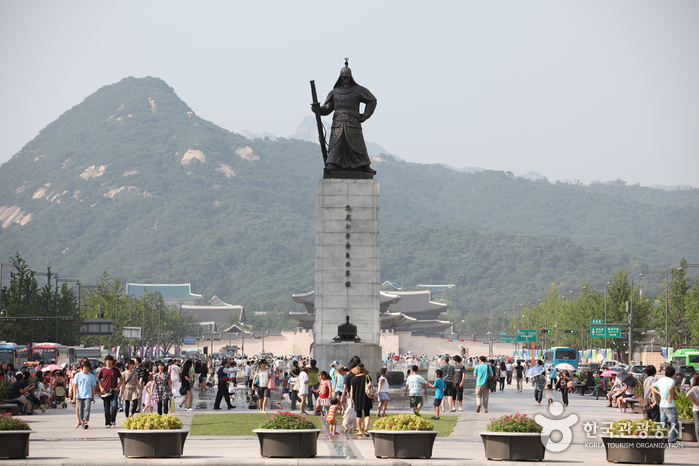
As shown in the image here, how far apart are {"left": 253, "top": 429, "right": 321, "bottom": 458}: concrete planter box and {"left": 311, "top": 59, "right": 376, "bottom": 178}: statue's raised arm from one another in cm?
1768

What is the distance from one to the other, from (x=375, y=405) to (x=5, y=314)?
47504 mm

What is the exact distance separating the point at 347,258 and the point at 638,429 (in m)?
17.7

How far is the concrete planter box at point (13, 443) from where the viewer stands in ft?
53.5

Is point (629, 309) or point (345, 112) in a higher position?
point (345, 112)

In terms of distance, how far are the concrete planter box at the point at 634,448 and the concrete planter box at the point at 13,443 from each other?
35.2 ft

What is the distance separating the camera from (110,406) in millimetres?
23891

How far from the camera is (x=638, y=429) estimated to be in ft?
53.6

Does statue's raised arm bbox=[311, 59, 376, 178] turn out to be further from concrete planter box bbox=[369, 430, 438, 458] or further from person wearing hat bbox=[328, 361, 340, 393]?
concrete planter box bbox=[369, 430, 438, 458]

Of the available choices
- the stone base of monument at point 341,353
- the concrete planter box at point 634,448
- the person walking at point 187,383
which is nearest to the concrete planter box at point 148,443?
the concrete planter box at point 634,448

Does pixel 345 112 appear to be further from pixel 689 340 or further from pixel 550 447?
pixel 689 340

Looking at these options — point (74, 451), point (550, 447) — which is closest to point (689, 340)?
point (550, 447)

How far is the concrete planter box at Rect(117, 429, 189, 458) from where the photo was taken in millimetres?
16250

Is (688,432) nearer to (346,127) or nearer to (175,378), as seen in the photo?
(175,378)

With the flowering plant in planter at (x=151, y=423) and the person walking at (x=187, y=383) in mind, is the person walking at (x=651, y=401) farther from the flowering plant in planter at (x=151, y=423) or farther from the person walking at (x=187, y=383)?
the person walking at (x=187, y=383)
